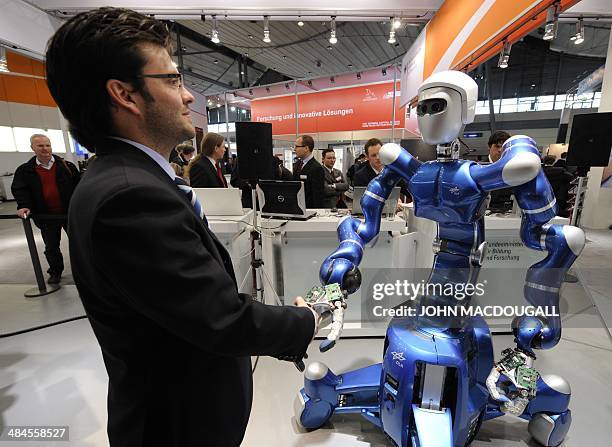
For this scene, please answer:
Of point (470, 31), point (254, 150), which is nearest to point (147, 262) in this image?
point (254, 150)

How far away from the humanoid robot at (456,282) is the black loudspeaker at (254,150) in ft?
3.21

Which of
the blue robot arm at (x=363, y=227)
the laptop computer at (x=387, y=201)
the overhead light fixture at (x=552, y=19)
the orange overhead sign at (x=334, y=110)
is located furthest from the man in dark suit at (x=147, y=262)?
the orange overhead sign at (x=334, y=110)

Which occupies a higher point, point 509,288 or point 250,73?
point 250,73

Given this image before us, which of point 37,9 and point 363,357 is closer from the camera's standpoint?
point 363,357

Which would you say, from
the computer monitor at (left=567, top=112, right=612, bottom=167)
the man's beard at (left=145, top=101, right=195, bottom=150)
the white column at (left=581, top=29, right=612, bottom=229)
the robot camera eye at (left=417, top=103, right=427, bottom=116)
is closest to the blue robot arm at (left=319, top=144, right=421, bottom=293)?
the robot camera eye at (left=417, top=103, right=427, bottom=116)

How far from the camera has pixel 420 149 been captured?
4160 mm

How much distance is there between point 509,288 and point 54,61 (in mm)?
2864

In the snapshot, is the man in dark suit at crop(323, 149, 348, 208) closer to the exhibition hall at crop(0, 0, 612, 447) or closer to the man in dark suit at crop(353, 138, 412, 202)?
the exhibition hall at crop(0, 0, 612, 447)

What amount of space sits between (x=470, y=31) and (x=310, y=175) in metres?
2.16

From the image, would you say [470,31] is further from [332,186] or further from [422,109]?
[422,109]

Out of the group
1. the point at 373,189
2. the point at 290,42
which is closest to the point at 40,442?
the point at 373,189

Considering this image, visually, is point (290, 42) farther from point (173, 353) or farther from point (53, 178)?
point (173, 353)

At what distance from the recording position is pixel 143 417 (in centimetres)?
70

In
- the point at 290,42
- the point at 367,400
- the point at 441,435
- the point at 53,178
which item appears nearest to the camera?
the point at 441,435
